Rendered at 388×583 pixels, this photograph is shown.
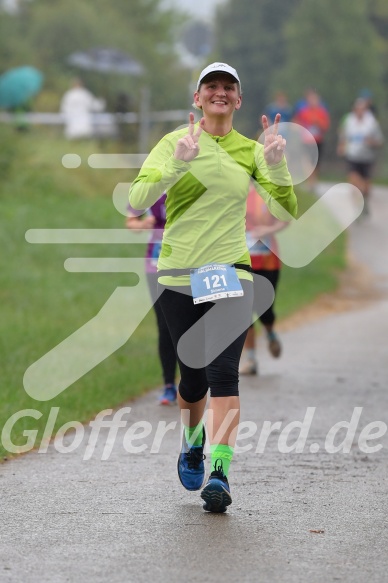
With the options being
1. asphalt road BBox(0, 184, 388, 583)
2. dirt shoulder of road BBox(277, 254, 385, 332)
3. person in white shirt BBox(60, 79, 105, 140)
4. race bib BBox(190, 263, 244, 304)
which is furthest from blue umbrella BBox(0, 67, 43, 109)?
race bib BBox(190, 263, 244, 304)

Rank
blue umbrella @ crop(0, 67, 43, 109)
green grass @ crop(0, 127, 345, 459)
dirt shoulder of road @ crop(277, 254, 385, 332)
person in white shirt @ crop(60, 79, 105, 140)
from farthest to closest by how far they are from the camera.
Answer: blue umbrella @ crop(0, 67, 43, 109) → person in white shirt @ crop(60, 79, 105, 140) → dirt shoulder of road @ crop(277, 254, 385, 332) → green grass @ crop(0, 127, 345, 459)

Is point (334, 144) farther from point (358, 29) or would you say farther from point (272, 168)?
point (272, 168)

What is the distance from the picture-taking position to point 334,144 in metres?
52.6

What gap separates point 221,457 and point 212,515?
27cm

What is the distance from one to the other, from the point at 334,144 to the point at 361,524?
47.2 metres

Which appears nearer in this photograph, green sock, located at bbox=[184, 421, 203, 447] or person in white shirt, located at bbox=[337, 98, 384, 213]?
green sock, located at bbox=[184, 421, 203, 447]

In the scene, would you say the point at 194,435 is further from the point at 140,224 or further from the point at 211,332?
the point at 140,224

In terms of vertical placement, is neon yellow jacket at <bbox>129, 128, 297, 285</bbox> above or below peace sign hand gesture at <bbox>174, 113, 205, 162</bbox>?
below

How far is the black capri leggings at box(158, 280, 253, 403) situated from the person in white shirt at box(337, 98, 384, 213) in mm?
19007

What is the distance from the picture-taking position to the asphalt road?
5.35m

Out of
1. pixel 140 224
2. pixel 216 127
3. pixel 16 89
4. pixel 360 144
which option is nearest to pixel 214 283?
pixel 216 127

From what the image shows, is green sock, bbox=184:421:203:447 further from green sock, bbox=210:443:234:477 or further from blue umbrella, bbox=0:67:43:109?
blue umbrella, bbox=0:67:43:109

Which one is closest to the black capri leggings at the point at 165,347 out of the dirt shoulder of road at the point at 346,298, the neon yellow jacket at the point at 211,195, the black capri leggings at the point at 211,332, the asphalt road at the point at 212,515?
the asphalt road at the point at 212,515

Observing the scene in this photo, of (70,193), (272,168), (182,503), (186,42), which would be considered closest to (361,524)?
(182,503)
